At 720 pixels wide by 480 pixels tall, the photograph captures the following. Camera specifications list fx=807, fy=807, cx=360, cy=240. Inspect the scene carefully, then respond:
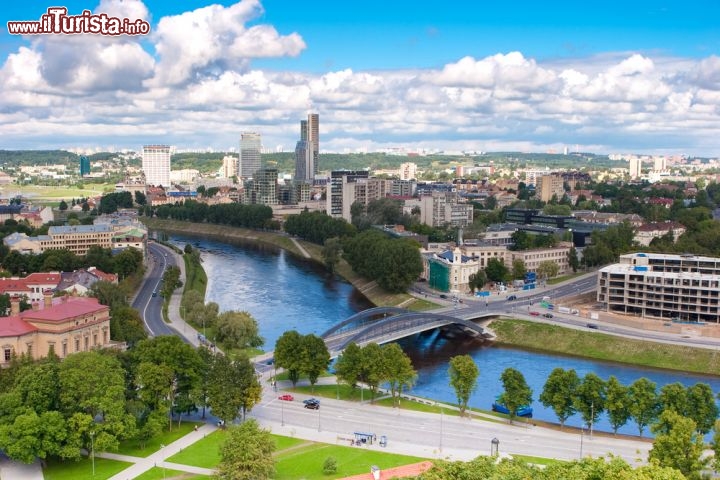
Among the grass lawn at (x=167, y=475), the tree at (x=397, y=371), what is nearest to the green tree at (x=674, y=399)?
the tree at (x=397, y=371)

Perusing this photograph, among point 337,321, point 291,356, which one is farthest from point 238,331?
point 337,321

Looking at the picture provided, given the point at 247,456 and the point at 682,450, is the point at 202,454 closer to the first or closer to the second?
the point at 247,456

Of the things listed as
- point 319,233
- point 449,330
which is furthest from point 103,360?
point 319,233

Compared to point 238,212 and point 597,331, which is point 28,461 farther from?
point 238,212

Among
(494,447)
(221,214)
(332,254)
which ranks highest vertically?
(221,214)

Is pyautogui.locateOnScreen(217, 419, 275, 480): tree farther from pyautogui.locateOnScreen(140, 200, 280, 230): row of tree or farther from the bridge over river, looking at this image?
pyautogui.locateOnScreen(140, 200, 280, 230): row of tree
